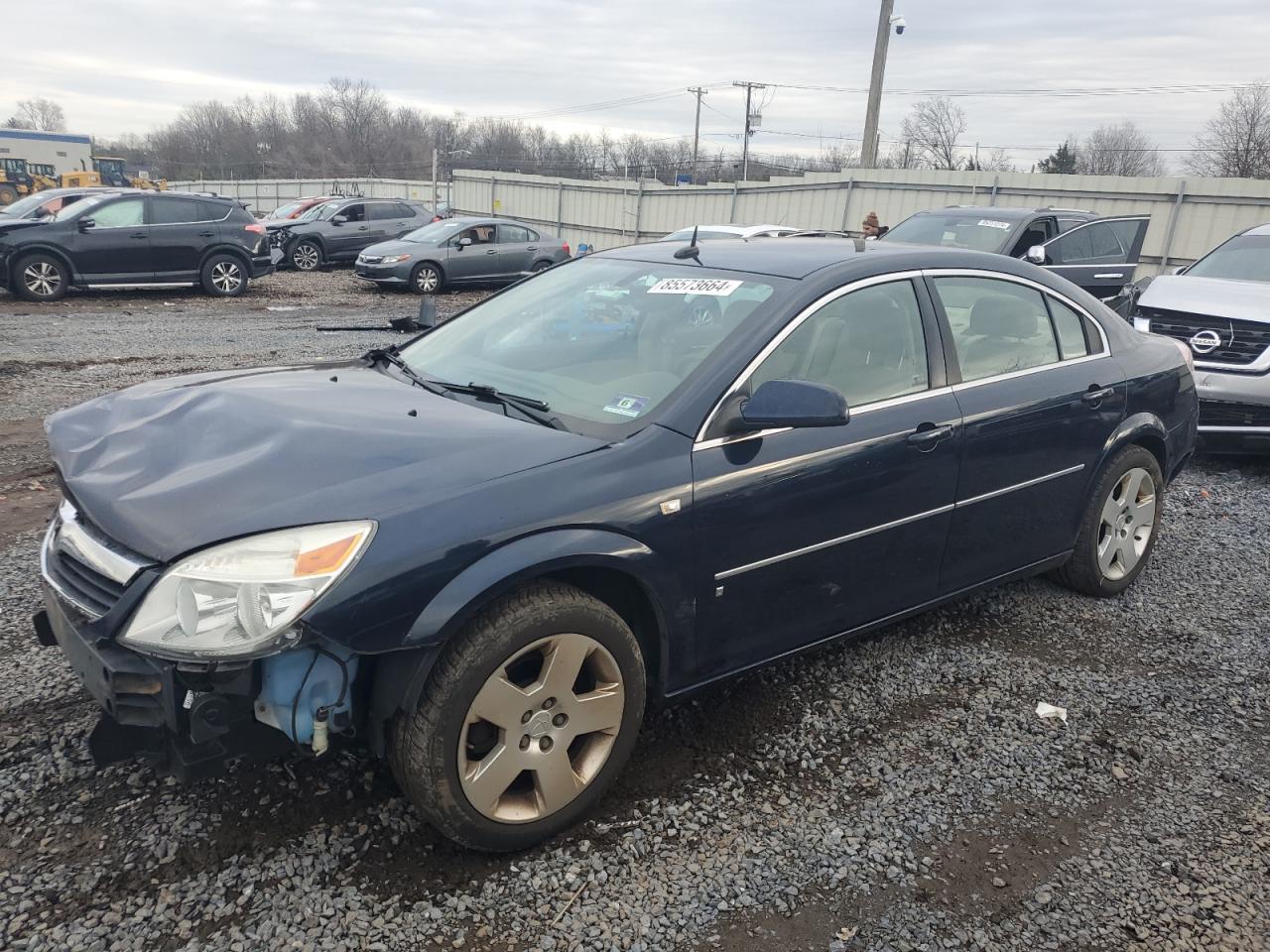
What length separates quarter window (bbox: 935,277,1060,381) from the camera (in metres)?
3.60

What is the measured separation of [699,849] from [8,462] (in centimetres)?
554

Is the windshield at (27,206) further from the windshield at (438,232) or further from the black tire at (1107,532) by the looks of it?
the black tire at (1107,532)

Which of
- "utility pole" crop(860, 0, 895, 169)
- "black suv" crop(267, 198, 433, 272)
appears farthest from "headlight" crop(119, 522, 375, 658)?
"utility pole" crop(860, 0, 895, 169)

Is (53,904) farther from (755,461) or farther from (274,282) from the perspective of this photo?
(274,282)

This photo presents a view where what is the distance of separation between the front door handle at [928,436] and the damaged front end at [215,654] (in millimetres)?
1987

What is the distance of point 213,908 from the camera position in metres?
2.28

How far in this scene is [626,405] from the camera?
114 inches

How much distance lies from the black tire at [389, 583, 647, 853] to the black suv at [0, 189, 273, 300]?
14.0 m

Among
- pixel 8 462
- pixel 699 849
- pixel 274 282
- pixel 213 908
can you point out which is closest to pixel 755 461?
pixel 699 849

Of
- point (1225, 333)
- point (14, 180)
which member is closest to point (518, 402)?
point (1225, 333)

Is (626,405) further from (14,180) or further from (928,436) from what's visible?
(14,180)

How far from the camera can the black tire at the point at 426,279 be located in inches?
661

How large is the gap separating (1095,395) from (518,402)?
266cm

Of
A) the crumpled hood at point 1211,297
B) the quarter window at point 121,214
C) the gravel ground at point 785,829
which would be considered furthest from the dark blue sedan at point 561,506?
the quarter window at point 121,214
